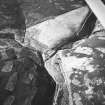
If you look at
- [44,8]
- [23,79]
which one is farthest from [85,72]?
[44,8]

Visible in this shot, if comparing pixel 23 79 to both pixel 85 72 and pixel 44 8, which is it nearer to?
pixel 85 72

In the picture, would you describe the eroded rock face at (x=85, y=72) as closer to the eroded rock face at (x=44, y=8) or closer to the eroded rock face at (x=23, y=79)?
the eroded rock face at (x=23, y=79)

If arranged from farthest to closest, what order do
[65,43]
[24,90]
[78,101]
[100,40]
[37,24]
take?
[37,24] → [65,43] → [100,40] → [24,90] → [78,101]

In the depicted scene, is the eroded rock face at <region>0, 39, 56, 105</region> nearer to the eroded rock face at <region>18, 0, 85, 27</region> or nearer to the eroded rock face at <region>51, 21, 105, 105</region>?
the eroded rock face at <region>51, 21, 105, 105</region>

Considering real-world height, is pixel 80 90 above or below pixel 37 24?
below

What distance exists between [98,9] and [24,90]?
759 millimetres

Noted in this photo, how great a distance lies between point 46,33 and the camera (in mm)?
1289

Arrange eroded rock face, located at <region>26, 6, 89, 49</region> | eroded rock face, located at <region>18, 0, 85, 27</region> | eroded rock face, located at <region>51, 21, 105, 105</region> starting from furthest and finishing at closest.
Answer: eroded rock face, located at <region>18, 0, 85, 27</region> → eroded rock face, located at <region>26, 6, 89, 49</region> → eroded rock face, located at <region>51, 21, 105, 105</region>

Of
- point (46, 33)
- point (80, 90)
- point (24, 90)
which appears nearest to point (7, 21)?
point (46, 33)

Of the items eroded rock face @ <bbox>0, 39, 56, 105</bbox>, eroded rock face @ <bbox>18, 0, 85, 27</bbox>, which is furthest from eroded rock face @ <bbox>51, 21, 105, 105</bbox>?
eroded rock face @ <bbox>18, 0, 85, 27</bbox>

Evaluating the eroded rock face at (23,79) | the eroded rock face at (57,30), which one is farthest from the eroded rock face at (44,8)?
the eroded rock face at (23,79)

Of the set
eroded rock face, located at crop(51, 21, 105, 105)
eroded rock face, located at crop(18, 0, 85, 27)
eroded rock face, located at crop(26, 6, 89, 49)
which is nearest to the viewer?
eroded rock face, located at crop(51, 21, 105, 105)

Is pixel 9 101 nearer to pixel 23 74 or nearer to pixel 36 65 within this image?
pixel 23 74

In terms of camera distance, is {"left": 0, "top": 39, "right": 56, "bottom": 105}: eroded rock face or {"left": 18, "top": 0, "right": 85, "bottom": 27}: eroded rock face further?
{"left": 18, "top": 0, "right": 85, "bottom": 27}: eroded rock face
